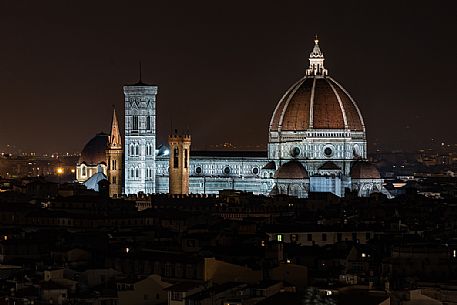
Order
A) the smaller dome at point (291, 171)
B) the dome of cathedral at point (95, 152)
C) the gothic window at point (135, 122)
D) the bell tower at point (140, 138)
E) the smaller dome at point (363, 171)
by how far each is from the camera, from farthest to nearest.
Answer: the dome of cathedral at point (95, 152) < the gothic window at point (135, 122) < the bell tower at point (140, 138) < the smaller dome at point (363, 171) < the smaller dome at point (291, 171)

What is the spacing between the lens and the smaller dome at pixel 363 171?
440ft

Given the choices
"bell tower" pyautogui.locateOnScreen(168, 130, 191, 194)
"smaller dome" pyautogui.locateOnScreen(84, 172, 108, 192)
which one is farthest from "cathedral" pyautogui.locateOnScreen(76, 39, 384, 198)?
"smaller dome" pyautogui.locateOnScreen(84, 172, 108, 192)

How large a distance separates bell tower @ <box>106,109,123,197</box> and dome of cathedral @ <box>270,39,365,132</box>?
1097cm

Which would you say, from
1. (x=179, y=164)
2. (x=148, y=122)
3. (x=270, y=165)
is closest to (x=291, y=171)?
(x=270, y=165)

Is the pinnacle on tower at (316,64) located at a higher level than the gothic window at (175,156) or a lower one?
higher

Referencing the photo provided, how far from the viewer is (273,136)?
140000 millimetres

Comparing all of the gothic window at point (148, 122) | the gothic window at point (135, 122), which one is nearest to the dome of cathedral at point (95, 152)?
the gothic window at point (135, 122)

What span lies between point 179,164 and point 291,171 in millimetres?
8493

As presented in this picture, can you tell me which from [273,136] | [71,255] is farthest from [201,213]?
[273,136]

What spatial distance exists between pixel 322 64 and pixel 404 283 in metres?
93.0

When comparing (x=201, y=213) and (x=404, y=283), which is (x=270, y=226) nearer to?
(x=201, y=213)

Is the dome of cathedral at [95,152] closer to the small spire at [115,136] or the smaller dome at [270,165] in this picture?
the small spire at [115,136]

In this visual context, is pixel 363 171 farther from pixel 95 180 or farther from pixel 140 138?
pixel 95 180

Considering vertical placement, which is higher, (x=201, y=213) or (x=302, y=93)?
(x=302, y=93)
